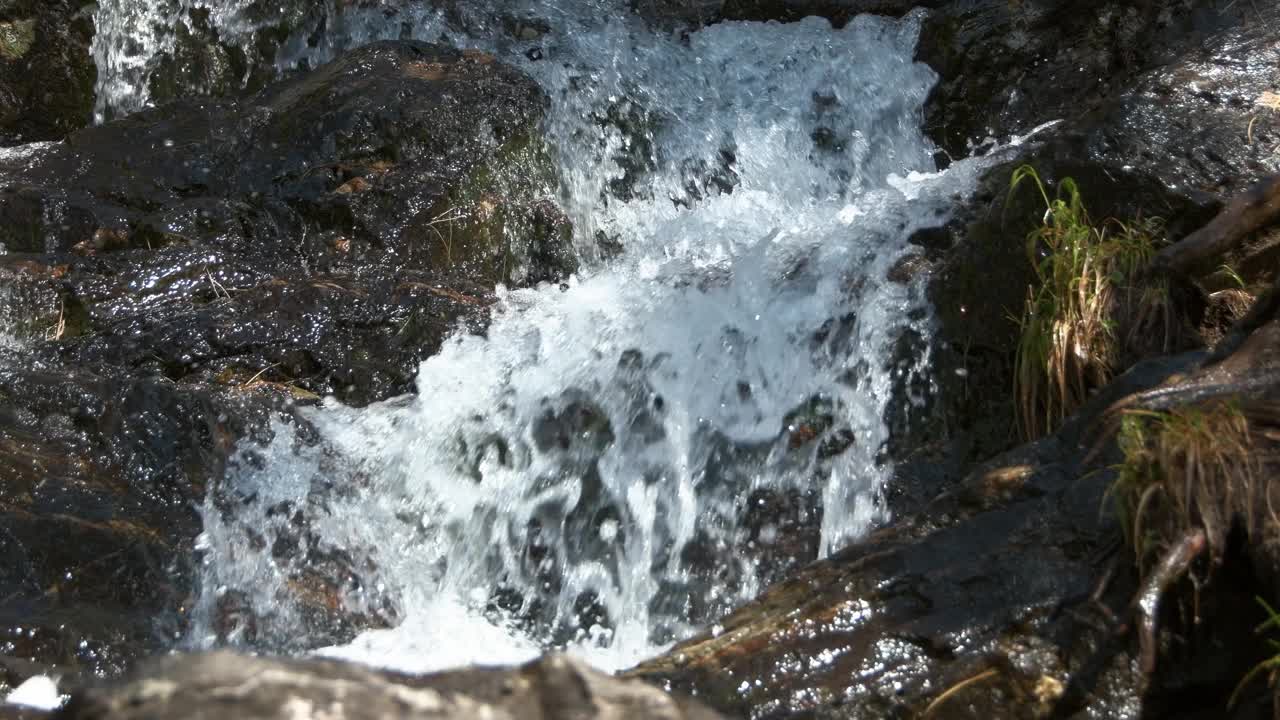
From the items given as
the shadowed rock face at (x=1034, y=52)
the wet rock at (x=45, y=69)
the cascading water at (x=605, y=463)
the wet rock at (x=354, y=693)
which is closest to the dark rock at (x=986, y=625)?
the cascading water at (x=605, y=463)

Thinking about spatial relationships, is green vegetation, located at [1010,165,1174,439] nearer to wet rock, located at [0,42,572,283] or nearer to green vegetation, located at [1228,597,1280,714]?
green vegetation, located at [1228,597,1280,714]

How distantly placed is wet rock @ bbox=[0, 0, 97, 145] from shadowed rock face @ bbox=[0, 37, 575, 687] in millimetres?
1434

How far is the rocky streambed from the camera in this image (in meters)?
3.20

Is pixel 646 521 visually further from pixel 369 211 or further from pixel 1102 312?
pixel 369 211

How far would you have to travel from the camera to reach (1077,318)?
4.65 m

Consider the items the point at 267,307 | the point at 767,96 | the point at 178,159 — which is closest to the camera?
the point at 267,307

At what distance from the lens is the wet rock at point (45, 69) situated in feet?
30.8

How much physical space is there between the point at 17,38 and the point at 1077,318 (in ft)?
25.8

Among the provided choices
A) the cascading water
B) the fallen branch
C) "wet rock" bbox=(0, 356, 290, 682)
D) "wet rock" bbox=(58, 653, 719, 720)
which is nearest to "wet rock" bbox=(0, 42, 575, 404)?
the cascading water

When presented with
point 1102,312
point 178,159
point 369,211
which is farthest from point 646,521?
point 178,159

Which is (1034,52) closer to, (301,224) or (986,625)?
(301,224)

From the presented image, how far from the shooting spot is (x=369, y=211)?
23.7 feet

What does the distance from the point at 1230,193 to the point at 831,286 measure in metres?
1.55

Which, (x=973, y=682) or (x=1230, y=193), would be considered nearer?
(x=973, y=682)
